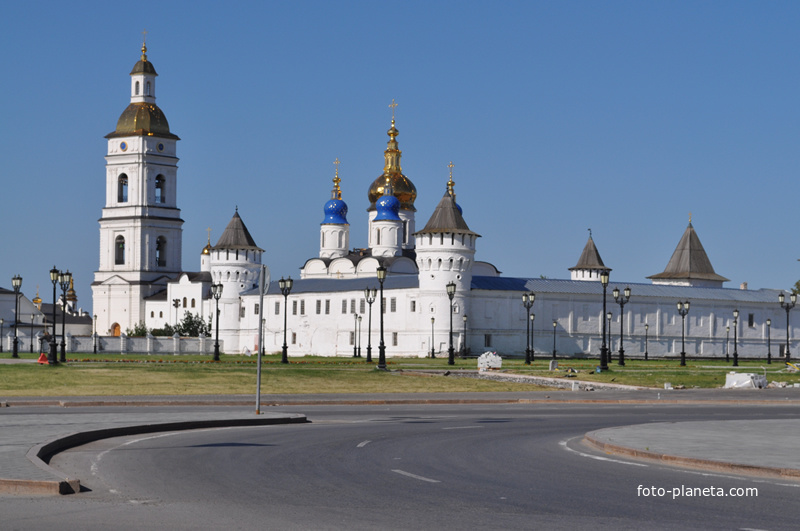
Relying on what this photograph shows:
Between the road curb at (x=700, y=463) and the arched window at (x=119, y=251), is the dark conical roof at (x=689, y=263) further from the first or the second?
the road curb at (x=700, y=463)

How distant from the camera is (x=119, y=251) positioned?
465 feet

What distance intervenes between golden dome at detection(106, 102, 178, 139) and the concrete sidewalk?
349 feet

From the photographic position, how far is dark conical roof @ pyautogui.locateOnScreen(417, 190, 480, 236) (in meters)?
102

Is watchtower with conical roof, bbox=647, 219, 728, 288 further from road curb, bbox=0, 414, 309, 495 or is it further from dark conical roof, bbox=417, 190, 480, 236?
road curb, bbox=0, 414, 309, 495

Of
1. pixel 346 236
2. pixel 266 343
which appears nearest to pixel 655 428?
pixel 266 343

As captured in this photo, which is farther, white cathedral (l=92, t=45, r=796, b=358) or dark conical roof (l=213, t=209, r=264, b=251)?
dark conical roof (l=213, t=209, r=264, b=251)

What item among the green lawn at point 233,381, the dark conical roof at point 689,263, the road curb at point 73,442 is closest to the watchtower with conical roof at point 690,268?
the dark conical roof at point 689,263

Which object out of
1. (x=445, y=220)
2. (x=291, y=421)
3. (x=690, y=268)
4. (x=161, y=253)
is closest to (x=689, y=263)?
(x=690, y=268)

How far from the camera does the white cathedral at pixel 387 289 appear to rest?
10175cm

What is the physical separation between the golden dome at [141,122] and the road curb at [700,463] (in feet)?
406

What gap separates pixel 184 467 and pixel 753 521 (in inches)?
290

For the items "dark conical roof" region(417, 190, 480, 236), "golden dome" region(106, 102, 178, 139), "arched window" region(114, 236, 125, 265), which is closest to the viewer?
"dark conical roof" region(417, 190, 480, 236)

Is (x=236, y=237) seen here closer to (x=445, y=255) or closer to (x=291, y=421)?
(x=445, y=255)

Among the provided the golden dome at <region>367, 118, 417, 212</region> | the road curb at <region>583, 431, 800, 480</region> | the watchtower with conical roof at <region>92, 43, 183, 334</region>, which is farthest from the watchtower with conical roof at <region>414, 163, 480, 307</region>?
the road curb at <region>583, 431, 800, 480</region>
